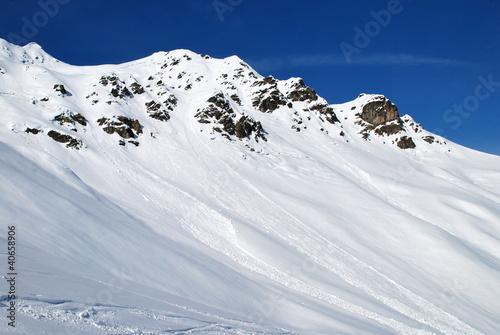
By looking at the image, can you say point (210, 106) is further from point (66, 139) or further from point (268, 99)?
point (66, 139)

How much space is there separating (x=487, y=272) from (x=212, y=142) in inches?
1451

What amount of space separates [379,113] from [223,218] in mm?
68237

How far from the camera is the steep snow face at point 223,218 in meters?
10.7

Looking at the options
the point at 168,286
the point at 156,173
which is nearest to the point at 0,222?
the point at 168,286

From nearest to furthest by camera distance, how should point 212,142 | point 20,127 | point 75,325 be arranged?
point 75,325, point 20,127, point 212,142

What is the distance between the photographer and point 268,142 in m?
54.2

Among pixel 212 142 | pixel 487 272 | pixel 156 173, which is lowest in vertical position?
pixel 156 173

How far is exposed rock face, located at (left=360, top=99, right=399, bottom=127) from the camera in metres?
81.0

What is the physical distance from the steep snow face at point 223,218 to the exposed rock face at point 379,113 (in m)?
12.0

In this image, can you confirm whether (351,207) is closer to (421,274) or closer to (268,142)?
(421,274)

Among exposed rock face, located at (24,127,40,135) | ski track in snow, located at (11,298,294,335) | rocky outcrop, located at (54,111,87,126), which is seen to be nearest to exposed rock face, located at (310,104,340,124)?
rocky outcrop, located at (54,111,87,126)

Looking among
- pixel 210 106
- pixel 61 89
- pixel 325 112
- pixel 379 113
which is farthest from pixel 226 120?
pixel 379 113

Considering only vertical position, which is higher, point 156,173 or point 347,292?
point 156,173

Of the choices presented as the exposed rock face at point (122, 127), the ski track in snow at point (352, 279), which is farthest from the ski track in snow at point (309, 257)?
the exposed rock face at point (122, 127)
